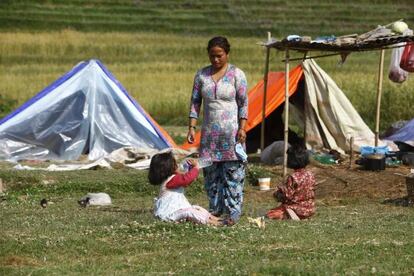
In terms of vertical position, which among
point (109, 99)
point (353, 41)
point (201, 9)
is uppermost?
point (353, 41)

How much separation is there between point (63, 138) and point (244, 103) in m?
7.73

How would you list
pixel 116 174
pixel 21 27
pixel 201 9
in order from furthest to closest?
pixel 201 9, pixel 21 27, pixel 116 174

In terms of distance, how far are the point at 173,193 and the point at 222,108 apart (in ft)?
3.25

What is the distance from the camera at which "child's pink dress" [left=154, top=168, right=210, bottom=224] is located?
31.6ft

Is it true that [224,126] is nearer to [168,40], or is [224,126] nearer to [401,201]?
[401,201]

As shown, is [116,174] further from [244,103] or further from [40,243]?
[40,243]

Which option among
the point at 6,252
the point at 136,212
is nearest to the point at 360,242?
the point at 6,252

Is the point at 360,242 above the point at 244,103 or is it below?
below

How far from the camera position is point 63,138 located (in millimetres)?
17438

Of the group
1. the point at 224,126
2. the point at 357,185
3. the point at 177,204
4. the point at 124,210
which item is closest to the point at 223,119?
the point at 224,126

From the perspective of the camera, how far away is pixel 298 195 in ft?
35.3

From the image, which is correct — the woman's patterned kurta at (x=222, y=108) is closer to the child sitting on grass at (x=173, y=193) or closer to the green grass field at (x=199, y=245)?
the child sitting on grass at (x=173, y=193)

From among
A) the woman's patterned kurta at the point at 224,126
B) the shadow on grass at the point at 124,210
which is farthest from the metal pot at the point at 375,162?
the woman's patterned kurta at the point at 224,126

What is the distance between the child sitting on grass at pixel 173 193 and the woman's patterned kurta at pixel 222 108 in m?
0.41
